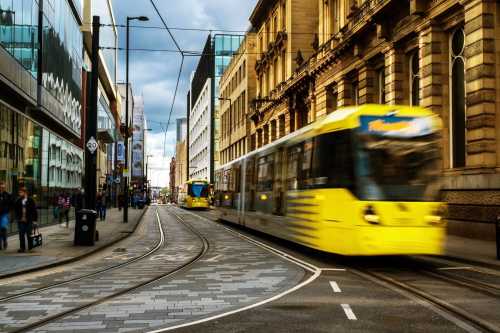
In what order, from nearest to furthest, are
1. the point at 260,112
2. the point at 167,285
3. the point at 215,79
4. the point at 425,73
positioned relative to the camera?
1. the point at 167,285
2. the point at 425,73
3. the point at 260,112
4. the point at 215,79

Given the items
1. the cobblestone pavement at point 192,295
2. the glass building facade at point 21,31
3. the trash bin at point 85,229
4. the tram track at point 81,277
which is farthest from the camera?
the glass building facade at point 21,31

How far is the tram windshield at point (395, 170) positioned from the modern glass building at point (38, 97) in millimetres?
13655

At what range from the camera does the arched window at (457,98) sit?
72.2 ft

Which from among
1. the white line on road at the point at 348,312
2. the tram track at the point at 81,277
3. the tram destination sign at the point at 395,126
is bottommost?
the tram track at the point at 81,277

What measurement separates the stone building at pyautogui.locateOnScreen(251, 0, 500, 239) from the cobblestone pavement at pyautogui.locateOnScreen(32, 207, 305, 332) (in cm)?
834

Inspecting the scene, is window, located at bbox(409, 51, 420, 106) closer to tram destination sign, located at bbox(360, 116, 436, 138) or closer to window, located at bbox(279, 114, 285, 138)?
tram destination sign, located at bbox(360, 116, 436, 138)

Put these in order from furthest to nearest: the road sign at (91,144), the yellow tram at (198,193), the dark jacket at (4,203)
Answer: the yellow tram at (198,193), the road sign at (91,144), the dark jacket at (4,203)

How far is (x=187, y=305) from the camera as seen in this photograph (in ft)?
28.1

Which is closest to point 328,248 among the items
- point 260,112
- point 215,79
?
point 260,112

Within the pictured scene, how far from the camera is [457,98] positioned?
22.5 metres

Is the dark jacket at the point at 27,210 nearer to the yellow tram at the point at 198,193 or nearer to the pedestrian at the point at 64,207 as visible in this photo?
the pedestrian at the point at 64,207

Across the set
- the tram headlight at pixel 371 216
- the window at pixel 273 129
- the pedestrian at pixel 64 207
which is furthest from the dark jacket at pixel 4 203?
the window at pixel 273 129

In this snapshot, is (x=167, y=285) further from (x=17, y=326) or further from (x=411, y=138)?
(x=411, y=138)

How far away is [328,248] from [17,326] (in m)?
7.39
